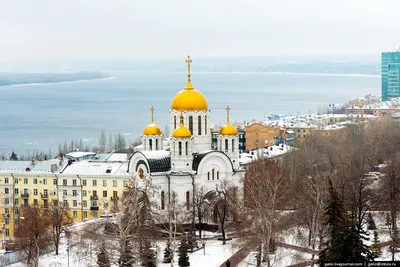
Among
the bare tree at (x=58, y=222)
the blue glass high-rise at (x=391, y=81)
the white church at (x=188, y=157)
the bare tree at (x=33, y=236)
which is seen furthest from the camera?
the blue glass high-rise at (x=391, y=81)

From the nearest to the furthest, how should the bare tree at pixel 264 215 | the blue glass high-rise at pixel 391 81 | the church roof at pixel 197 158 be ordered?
the bare tree at pixel 264 215
the church roof at pixel 197 158
the blue glass high-rise at pixel 391 81

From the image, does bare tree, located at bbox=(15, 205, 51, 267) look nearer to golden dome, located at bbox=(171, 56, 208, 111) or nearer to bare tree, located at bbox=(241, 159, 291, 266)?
bare tree, located at bbox=(241, 159, 291, 266)

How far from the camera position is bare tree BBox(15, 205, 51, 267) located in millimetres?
30938

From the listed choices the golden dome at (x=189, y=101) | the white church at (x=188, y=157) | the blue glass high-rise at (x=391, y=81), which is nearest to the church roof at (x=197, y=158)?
the white church at (x=188, y=157)

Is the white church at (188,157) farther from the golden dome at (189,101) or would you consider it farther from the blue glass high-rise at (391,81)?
the blue glass high-rise at (391,81)

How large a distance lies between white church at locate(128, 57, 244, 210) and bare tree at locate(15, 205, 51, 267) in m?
6.47

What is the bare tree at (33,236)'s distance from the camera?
3094cm

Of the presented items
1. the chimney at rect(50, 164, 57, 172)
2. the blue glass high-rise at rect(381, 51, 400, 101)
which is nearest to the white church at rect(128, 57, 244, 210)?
the chimney at rect(50, 164, 57, 172)

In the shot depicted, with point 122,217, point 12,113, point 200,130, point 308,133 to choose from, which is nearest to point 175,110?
point 200,130

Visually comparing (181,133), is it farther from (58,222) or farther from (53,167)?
(53,167)

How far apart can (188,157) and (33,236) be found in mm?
9650

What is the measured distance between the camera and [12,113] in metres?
147

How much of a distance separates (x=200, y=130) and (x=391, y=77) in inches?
3782

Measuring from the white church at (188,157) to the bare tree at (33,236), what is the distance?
21.2 ft
